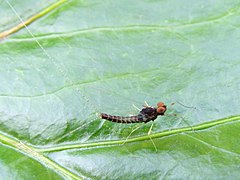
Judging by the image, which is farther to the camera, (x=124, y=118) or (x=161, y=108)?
(x=124, y=118)

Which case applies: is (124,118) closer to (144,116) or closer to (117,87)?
(144,116)

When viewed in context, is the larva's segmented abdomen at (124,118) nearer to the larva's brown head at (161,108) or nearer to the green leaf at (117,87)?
the green leaf at (117,87)

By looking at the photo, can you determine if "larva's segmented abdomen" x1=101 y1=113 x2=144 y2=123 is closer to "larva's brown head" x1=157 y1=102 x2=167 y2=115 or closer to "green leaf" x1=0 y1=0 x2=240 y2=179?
"green leaf" x1=0 y1=0 x2=240 y2=179

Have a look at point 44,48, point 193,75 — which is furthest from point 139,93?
point 44,48

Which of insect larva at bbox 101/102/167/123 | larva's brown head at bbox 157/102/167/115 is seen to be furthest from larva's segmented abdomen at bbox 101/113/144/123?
larva's brown head at bbox 157/102/167/115

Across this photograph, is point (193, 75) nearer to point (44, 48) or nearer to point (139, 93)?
point (139, 93)

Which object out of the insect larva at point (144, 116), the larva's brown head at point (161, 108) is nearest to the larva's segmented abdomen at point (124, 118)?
the insect larva at point (144, 116)

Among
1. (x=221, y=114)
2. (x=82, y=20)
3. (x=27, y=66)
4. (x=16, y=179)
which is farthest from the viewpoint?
(x=82, y=20)

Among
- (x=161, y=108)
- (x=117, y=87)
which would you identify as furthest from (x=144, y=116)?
(x=117, y=87)
